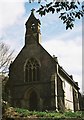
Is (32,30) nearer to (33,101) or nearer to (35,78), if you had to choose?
(35,78)

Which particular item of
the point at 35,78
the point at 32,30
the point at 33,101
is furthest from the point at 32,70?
the point at 32,30

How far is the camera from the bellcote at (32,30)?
1472 inches

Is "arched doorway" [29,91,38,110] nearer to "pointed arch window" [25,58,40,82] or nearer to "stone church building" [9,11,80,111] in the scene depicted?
"stone church building" [9,11,80,111]

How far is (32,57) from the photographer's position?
120 feet

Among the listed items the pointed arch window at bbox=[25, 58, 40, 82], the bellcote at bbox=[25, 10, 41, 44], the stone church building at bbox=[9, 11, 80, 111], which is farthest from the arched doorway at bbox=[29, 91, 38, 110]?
the bellcote at bbox=[25, 10, 41, 44]

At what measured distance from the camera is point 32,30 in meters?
38.0

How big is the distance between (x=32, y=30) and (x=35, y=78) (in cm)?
693

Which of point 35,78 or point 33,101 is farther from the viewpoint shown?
point 35,78

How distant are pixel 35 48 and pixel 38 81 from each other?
4.67 meters

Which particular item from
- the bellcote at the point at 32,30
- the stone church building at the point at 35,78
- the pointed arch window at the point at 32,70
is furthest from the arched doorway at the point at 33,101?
the bellcote at the point at 32,30

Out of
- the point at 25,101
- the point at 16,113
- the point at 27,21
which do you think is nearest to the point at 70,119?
the point at 16,113

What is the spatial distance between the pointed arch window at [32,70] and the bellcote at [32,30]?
3.02m

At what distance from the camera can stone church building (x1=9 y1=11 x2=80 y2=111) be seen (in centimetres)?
3340

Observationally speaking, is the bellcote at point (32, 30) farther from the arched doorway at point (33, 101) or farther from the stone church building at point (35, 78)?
the arched doorway at point (33, 101)
